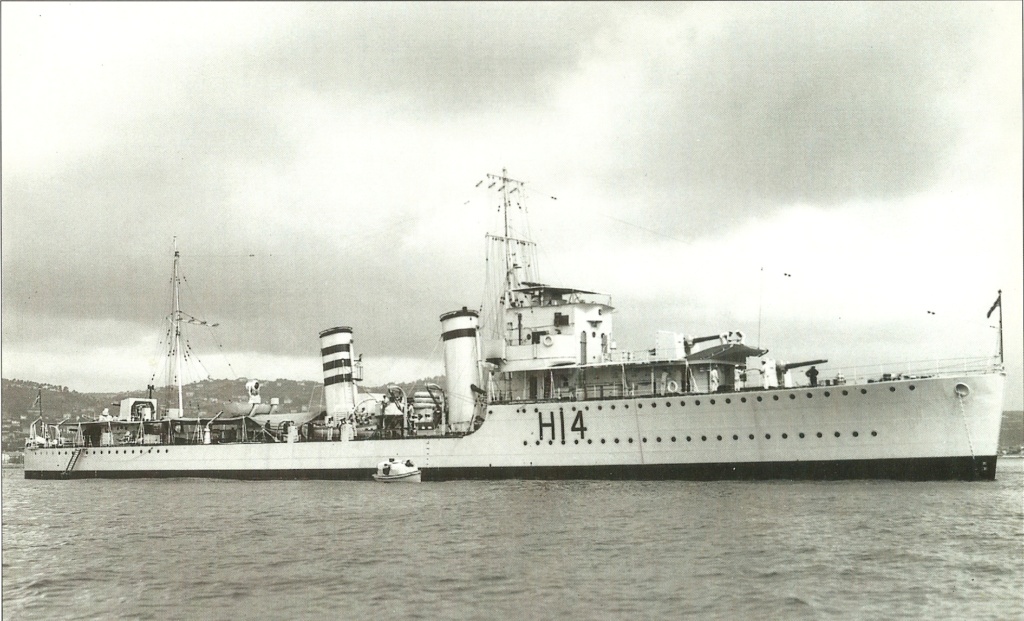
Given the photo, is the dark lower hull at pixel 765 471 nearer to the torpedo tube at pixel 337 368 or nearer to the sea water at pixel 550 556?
the sea water at pixel 550 556

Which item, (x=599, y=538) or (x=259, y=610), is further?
(x=599, y=538)

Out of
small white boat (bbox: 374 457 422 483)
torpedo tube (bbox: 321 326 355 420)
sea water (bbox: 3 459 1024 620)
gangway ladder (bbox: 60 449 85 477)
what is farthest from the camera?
gangway ladder (bbox: 60 449 85 477)

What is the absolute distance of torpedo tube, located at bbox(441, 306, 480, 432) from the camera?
34.8 m

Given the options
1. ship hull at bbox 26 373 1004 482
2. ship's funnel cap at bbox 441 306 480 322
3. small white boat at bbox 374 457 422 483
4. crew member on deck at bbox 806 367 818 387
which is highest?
ship's funnel cap at bbox 441 306 480 322

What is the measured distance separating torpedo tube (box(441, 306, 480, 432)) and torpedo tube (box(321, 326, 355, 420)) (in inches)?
258

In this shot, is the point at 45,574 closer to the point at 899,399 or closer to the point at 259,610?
the point at 259,610

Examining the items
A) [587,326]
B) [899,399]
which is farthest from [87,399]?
[899,399]

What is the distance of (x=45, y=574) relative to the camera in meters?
14.8

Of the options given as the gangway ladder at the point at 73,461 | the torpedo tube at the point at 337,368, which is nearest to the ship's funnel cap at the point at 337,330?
the torpedo tube at the point at 337,368

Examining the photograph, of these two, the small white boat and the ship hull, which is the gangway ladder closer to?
the ship hull

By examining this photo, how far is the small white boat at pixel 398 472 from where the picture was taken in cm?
3231

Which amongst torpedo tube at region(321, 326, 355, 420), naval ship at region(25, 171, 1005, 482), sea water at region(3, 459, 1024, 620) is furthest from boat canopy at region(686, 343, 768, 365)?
torpedo tube at region(321, 326, 355, 420)

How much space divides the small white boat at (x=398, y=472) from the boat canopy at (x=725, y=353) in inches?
457

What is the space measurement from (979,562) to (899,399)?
36.7 ft
